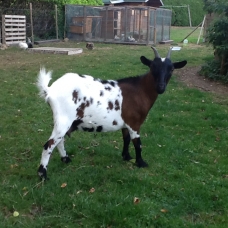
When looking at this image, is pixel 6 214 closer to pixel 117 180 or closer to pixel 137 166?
pixel 117 180

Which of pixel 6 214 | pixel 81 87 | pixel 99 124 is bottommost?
pixel 6 214

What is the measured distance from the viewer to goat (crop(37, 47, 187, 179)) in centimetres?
463

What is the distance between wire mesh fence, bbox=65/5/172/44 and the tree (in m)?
12.0

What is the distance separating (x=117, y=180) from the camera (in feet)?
15.9

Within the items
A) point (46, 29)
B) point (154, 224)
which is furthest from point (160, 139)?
point (46, 29)

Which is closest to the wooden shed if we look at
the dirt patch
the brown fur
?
the dirt patch

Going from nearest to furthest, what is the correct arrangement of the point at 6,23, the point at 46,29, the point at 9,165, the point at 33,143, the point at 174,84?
1. the point at 9,165
2. the point at 33,143
3. the point at 174,84
4. the point at 6,23
5. the point at 46,29

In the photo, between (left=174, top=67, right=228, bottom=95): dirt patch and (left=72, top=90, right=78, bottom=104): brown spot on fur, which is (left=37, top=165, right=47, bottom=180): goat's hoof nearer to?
(left=72, top=90, right=78, bottom=104): brown spot on fur

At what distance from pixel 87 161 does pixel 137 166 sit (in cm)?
78

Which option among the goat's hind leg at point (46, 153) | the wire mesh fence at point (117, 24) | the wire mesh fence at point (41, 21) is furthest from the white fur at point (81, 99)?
the wire mesh fence at point (117, 24)

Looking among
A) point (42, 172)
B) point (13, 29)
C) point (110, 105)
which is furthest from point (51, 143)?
point (13, 29)

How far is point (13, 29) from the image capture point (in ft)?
64.0

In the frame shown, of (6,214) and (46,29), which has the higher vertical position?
Result: (46,29)

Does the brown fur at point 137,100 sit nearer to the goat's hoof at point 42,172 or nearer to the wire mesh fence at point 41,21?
the goat's hoof at point 42,172
